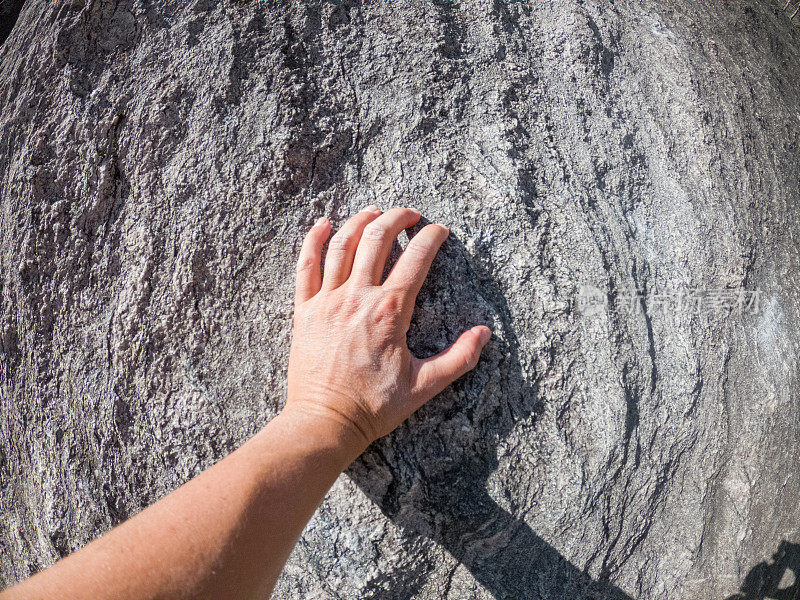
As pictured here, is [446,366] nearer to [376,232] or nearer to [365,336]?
[365,336]

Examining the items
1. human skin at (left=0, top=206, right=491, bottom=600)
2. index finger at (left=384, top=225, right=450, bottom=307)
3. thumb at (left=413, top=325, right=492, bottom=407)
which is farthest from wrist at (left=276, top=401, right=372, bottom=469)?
index finger at (left=384, top=225, right=450, bottom=307)

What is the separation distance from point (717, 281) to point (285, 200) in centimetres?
111

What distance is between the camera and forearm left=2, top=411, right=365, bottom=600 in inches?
25.4

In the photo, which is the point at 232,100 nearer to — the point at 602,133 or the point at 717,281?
the point at 602,133

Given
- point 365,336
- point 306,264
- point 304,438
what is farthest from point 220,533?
point 306,264

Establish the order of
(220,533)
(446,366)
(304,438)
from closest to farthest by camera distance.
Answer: (220,533)
(304,438)
(446,366)

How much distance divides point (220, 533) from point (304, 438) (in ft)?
0.66

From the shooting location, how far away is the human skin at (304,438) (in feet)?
2.18

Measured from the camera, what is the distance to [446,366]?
0.98 metres

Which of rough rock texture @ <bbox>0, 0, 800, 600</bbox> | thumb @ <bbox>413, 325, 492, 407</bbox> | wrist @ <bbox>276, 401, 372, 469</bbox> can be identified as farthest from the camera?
rough rock texture @ <bbox>0, 0, 800, 600</bbox>

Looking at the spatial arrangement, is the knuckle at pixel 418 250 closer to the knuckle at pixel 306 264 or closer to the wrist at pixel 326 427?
the knuckle at pixel 306 264

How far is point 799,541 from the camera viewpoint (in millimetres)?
1343

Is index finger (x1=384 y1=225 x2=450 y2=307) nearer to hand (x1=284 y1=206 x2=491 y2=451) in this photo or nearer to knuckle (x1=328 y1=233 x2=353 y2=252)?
hand (x1=284 y1=206 x2=491 y2=451)

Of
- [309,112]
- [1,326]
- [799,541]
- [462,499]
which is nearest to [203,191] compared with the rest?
A: [309,112]
